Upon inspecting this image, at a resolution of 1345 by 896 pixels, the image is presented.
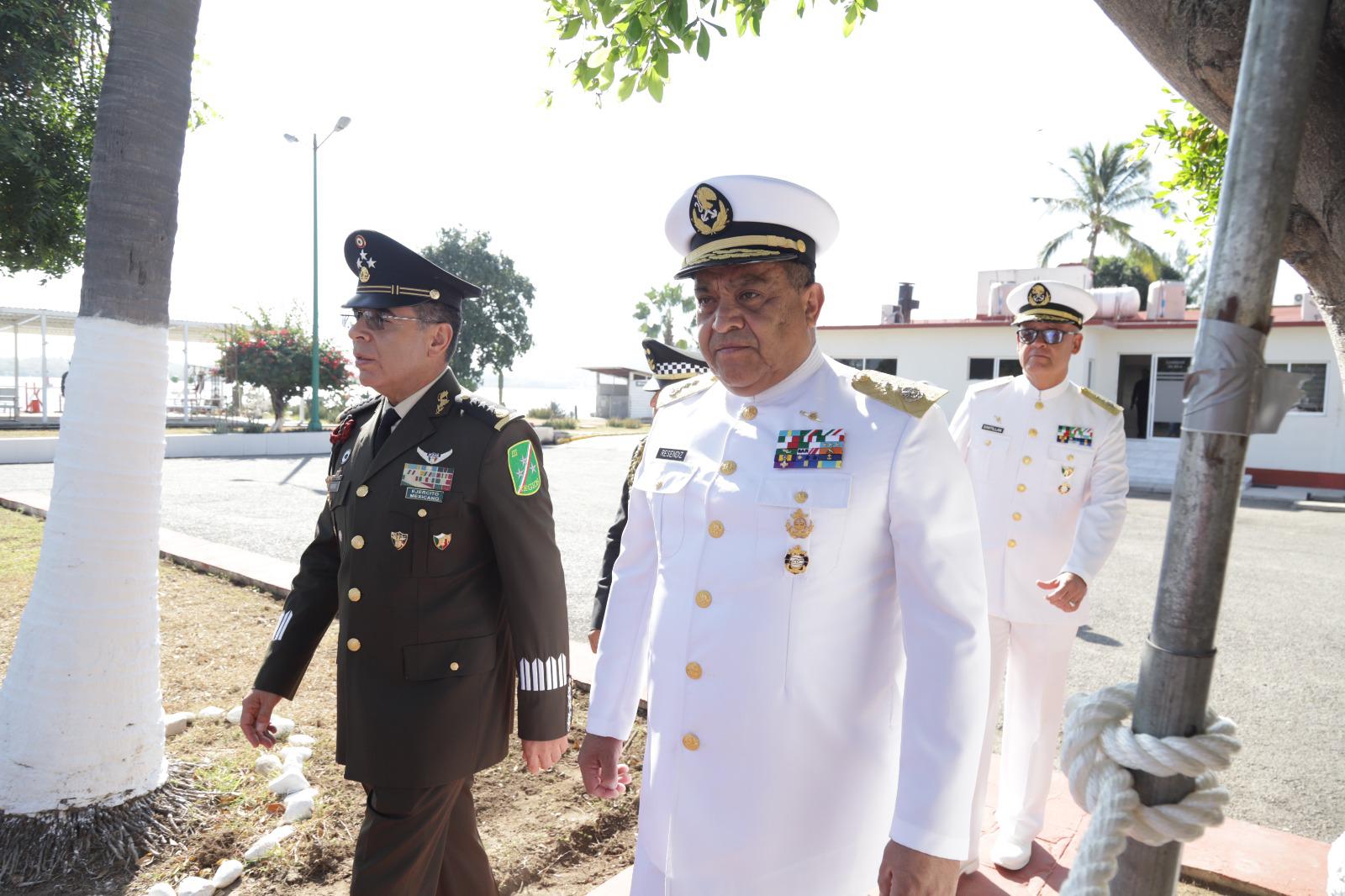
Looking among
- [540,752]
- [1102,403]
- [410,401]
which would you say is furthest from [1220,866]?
[410,401]

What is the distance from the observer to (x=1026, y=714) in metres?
3.21

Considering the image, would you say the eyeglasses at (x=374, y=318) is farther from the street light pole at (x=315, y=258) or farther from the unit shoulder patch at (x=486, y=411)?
the street light pole at (x=315, y=258)

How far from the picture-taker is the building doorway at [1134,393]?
2156 centimetres

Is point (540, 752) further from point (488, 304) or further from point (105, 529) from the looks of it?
point (488, 304)

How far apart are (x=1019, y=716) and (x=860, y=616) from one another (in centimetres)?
188

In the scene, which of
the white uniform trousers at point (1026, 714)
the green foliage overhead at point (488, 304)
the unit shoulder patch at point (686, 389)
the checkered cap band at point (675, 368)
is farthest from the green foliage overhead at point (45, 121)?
the green foliage overhead at point (488, 304)

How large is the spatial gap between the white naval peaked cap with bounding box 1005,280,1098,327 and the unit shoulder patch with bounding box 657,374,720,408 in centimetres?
180

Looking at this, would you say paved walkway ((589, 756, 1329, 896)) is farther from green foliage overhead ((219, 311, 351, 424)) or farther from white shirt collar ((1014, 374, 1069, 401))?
green foliage overhead ((219, 311, 351, 424))

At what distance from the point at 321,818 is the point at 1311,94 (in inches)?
149

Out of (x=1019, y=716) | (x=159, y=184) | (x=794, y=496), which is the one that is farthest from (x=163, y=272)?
(x=1019, y=716)

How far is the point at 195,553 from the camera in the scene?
769 centimetres

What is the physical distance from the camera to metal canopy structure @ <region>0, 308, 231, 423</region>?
73.8ft

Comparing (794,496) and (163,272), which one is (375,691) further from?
(163,272)

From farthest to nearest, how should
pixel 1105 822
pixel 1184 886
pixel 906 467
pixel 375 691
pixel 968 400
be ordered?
pixel 968 400 → pixel 1184 886 → pixel 375 691 → pixel 906 467 → pixel 1105 822
